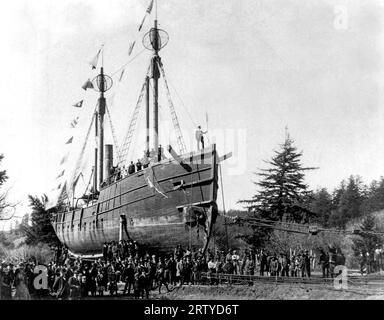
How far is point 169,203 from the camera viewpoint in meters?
18.8

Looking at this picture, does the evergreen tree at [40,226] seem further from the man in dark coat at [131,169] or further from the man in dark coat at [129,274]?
the man in dark coat at [129,274]

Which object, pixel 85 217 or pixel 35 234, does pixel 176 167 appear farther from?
pixel 35 234

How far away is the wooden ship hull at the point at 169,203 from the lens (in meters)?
17.8

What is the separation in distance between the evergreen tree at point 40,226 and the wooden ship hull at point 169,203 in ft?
79.7

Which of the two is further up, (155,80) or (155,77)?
(155,77)

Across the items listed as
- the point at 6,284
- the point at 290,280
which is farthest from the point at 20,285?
the point at 290,280

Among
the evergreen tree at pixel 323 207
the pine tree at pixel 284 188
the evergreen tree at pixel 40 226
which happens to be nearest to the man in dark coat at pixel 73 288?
the pine tree at pixel 284 188

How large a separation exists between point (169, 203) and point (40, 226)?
100ft

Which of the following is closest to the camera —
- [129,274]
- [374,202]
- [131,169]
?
[129,274]

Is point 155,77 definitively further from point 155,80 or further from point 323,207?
point 323,207
